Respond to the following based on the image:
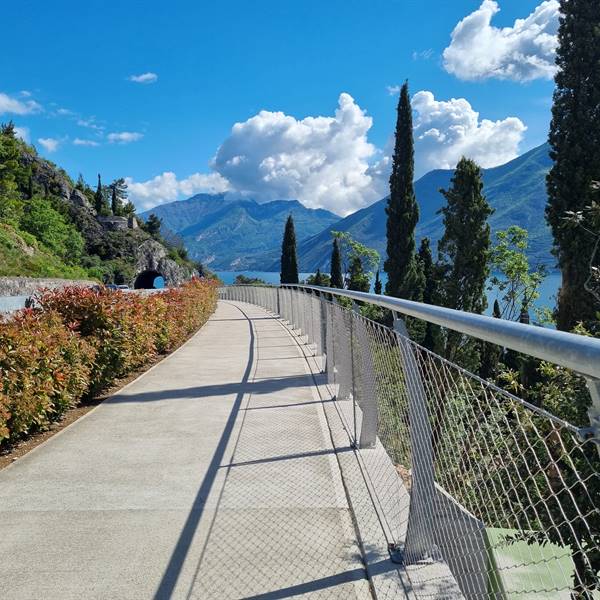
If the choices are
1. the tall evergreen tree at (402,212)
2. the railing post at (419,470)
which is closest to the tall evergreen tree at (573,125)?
the tall evergreen tree at (402,212)

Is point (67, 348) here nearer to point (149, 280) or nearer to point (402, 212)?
point (402, 212)

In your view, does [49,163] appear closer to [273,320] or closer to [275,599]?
[273,320]

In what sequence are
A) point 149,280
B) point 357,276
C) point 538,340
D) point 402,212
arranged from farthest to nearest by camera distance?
point 149,280 → point 357,276 → point 402,212 → point 538,340

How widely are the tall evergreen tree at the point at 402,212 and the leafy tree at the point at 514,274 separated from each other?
741 centimetres

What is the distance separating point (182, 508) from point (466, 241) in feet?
103

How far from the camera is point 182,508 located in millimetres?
3385

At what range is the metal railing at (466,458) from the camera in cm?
138

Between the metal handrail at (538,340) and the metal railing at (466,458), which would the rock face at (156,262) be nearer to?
the metal railing at (466,458)

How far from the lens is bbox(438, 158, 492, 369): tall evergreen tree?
32250 mm

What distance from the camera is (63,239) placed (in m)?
51.8

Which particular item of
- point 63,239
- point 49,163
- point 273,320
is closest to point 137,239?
point 49,163

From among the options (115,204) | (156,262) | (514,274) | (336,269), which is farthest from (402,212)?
(115,204)

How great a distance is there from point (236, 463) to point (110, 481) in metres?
0.90

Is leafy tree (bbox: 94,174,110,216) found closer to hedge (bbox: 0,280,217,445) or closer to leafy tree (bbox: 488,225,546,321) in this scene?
leafy tree (bbox: 488,225,546,321)
